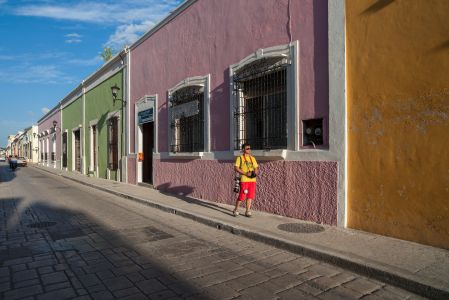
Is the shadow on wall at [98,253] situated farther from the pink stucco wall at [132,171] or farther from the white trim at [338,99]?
the pink stucco wall at [132,171]

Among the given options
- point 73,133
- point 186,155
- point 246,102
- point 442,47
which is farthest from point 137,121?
point 73,133

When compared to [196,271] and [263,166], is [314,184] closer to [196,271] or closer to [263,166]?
[263,166]

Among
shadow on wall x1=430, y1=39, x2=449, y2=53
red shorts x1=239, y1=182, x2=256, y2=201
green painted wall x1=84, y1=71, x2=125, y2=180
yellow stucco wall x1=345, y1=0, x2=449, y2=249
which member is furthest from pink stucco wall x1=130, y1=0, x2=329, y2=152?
green painted wall x1=84, y1=71, x2=125, y2=180

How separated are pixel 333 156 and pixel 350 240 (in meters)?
1.55

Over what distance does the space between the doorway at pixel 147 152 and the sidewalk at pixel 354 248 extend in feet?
22.0

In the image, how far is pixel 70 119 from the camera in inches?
1109

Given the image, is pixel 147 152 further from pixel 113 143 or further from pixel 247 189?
pixel 247 189

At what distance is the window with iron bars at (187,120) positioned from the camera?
10.7 metres

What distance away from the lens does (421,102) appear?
5250mm

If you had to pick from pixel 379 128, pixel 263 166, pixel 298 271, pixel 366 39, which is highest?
pixel 366 39

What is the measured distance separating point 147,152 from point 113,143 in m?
3.75

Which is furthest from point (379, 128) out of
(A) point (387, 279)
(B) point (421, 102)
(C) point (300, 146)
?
(A) point (387, 279)

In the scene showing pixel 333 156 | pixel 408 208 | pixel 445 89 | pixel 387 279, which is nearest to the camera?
pixel 387 279

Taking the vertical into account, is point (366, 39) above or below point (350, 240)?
above
